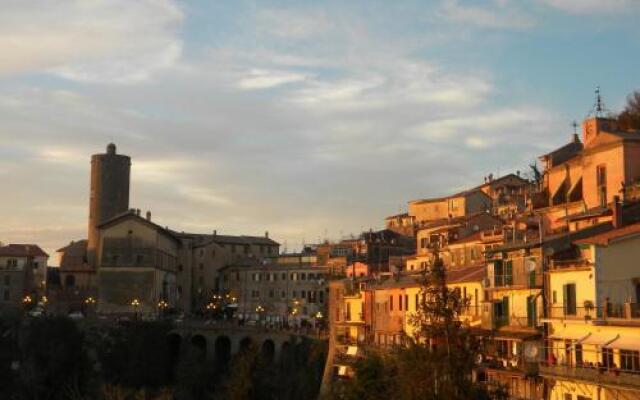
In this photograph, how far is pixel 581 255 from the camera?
4403 centimetres

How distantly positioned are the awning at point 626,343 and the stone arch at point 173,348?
67.0 meters

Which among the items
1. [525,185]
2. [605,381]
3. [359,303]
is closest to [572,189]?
[359,303]

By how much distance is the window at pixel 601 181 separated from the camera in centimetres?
6085

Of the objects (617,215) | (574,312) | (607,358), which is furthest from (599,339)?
(617,215)

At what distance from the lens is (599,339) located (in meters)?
39.7

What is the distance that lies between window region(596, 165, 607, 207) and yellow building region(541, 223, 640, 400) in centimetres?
1750

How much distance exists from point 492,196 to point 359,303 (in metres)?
37.9

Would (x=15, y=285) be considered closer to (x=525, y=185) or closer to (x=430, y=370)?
(x=525, y=185)

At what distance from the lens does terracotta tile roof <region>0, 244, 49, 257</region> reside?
11454cm

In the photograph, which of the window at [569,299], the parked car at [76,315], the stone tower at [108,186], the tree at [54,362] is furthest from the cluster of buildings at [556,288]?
the stone tower at [108,186]

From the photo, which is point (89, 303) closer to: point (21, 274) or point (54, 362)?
point (21, 274)

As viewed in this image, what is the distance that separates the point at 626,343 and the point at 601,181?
85.8 feet

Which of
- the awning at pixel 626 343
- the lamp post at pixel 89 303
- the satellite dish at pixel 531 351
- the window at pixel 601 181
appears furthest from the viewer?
the lamp post at pixel 89 303

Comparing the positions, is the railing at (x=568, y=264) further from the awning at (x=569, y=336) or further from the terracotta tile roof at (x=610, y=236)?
the awning at (x=569, y=336)
